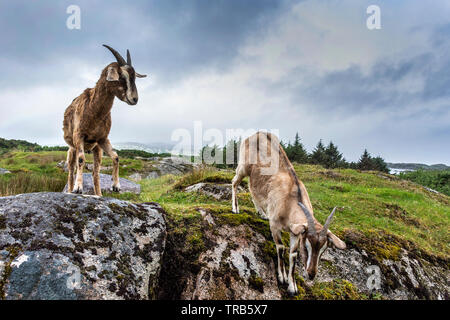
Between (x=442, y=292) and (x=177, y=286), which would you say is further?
(x=442, y=292)

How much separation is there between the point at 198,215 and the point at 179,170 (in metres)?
29.7

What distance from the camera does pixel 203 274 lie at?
12.5 ft

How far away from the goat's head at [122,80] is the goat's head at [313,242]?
3.69m

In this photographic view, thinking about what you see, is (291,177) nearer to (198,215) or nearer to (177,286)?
(198,215)

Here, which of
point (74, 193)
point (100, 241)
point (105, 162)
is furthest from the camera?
point (105, 162)

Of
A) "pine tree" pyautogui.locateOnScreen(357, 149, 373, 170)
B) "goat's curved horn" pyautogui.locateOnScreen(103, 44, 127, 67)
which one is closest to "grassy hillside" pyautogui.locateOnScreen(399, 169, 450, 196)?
"pine tree" pyautogui.locateOnScreen(357, 149, 373, 170)

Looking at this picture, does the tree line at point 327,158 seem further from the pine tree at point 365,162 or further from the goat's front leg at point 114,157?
the goat's front leg at point 114,157

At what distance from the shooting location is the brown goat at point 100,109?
4.28 m

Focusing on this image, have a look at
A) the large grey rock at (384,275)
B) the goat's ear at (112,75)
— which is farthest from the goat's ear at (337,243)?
the goat's ear at (112,75)

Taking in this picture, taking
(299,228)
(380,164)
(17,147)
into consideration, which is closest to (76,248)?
(299,228)

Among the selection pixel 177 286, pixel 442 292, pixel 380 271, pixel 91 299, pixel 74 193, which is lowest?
pixel 442 292

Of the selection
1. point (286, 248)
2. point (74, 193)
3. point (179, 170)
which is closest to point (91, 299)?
point (74, 193)

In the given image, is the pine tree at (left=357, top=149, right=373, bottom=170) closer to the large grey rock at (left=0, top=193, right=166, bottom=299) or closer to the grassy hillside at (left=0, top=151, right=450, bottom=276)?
the grassy hillside at (left=0, top=151, right=450, bottom=276)

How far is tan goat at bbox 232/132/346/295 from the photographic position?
147 inches
